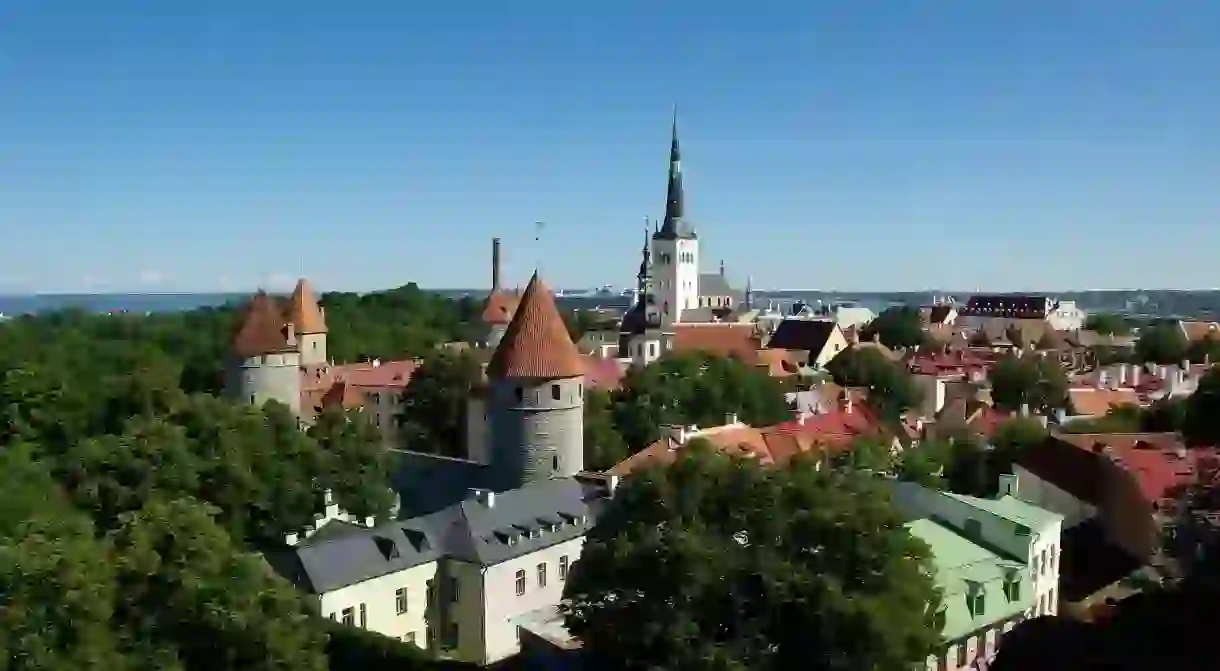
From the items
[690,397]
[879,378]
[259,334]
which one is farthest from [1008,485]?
[879,378]

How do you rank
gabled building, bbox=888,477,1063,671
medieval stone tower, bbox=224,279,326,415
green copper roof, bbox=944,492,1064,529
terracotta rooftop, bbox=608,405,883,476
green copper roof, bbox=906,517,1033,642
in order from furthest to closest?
medieval stone tower, bbox=224,279,326,415
terracotta rooftop, bbox=608,405,883,476
green copper roof, bbox=944,492,1064,529
gabled building, bbox=888,477,1063,671
green copper roof, bbox=906,517,1033,642

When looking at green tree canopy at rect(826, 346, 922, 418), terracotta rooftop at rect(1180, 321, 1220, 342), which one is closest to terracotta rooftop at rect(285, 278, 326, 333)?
green tree canopy at rect(826, 346, 922, 418)

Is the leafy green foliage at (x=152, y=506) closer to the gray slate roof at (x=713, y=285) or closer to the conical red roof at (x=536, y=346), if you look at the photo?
the conical red roof at (x=536, y=346)

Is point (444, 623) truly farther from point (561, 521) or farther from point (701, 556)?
point (701, 556)

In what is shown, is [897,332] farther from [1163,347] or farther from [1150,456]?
[1150,456]

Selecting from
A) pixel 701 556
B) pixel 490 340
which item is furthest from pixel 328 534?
pixel 490 340

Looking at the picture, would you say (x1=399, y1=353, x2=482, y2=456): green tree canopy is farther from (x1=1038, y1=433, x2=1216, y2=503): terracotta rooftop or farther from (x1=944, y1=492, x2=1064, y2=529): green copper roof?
(x1=944, y1=492, x2=1064, y2=529): green copper roof

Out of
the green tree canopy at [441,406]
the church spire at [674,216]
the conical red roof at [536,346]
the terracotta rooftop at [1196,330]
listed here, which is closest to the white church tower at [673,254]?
the church spire at [674,216]
